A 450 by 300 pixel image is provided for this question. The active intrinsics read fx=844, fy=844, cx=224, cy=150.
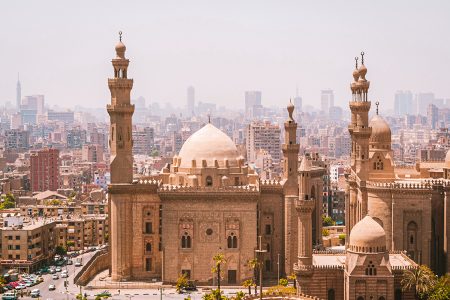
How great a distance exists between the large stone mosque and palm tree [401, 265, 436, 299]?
677 cm

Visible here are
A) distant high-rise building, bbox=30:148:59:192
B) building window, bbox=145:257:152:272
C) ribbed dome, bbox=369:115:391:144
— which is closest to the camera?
ribbed dome, bbox=369:115:391:144

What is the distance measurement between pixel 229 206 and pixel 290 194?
428 centimetres

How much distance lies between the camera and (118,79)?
194ft

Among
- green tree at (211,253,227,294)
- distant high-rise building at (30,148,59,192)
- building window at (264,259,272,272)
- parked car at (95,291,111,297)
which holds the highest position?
distant high-rise building at (30,148,59,192)

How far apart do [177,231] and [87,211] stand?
32.2 meters

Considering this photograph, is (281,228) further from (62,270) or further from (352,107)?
(62,270)

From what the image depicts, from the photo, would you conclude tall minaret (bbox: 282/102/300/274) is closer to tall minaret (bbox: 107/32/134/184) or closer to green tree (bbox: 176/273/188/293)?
green tree (bbox: 176/273/188/293)

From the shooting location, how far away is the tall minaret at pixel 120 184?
5803 centimetres

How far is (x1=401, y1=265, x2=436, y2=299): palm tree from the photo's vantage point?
46.0 metres

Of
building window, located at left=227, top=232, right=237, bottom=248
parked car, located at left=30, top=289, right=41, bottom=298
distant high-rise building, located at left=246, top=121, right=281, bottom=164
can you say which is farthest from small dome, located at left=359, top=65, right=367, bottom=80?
distant high-rise building, located at left=246, top=121, right=281, bottom=164

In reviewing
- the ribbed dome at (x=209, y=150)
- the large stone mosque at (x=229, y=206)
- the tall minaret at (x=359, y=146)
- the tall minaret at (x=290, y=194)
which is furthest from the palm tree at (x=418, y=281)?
the ribbed dome at (x=209, y=150)

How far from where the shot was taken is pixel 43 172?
12438cm

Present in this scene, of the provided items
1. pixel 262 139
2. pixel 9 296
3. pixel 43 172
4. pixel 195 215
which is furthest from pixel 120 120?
pixel 262 139

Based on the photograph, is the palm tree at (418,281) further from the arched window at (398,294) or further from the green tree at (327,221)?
the green tree at (327,221)
